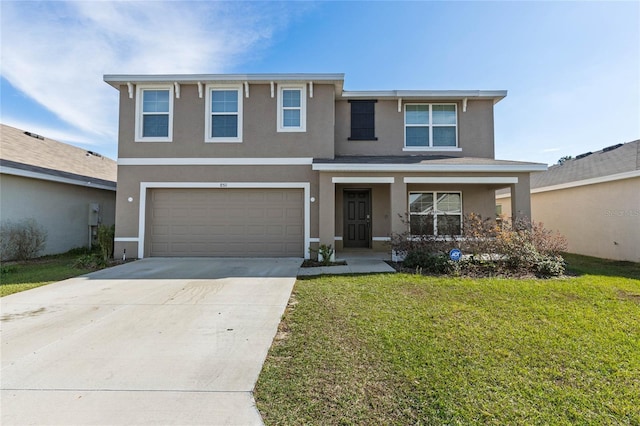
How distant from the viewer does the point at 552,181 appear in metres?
12.9

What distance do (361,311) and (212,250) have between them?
6.91m

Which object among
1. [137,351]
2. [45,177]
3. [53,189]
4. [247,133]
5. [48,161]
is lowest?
[137,351]

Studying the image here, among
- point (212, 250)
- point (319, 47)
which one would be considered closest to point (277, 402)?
point (212, 250)

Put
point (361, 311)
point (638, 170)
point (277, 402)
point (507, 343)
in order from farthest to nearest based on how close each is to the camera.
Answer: point (638, 170)
point (361, 311)
point (507, 343)
point (277, 402)

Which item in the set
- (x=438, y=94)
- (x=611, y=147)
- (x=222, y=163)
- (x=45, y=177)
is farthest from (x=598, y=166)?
(x=45, y=177)

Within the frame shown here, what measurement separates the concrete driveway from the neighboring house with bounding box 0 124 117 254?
574 centimetres

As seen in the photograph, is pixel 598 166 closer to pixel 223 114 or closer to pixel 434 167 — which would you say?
pixel 434 167

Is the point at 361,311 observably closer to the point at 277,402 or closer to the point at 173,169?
the point at 277,402

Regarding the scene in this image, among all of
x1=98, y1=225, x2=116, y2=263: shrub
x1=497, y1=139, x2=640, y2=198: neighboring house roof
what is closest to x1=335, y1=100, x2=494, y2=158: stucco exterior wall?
x1=497, y1=139, x2=640, y2=198: neighboring house roof

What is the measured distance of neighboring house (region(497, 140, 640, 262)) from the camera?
9578mm

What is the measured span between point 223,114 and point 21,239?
25.1 feet

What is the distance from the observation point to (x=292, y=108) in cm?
1014

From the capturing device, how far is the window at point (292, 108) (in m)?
10.1

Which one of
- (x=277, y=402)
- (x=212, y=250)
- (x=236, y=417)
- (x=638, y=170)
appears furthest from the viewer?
(x=212, y=250)
